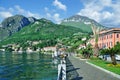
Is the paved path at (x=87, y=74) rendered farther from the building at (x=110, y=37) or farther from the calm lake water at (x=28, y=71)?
the building at (x=110, y=37)

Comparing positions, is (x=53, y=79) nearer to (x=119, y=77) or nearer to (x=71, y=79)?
(x=71, y=79)

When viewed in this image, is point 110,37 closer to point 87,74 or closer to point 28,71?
point 28,71

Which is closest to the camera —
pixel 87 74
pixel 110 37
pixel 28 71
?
pixel 87 74

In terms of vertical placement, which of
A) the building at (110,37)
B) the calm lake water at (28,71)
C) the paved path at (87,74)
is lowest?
the calm lake water at (28,71)

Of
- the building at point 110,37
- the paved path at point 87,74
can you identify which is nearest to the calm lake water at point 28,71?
the paved path at point 87,74

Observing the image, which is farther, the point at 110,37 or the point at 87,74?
the point at 110,37

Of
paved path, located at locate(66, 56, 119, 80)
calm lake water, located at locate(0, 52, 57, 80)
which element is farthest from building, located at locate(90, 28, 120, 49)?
paved path, located at locate(66, 56, 119, 80)

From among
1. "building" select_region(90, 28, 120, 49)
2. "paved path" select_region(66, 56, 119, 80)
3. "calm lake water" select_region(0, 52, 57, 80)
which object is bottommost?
"calm lake water" select_region(0, 52, 57, 80)

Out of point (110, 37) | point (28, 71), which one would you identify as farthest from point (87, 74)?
point (110, 37)

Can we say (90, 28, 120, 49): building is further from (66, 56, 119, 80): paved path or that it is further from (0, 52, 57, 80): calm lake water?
(66, 56, 119, 80): paved path

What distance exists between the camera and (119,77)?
29.2 m

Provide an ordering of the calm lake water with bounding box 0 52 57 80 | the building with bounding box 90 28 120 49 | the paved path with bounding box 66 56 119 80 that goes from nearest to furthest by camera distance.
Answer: the paved path with bounding box 66 56 119 80
the calm lake water with bounding box 0 52 57 80
the building with bounding box 90 28 120 49

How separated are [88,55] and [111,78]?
59236 mm

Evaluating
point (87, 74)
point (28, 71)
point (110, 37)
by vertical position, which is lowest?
point (28, 71)
